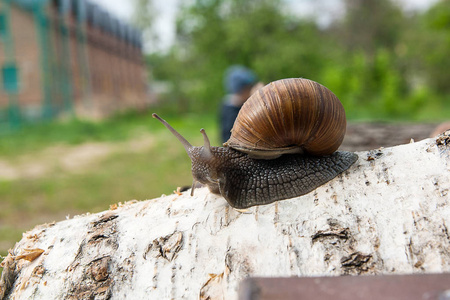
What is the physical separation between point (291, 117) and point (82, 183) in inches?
260

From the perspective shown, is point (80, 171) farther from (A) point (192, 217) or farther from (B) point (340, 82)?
(B) point (340, 82)

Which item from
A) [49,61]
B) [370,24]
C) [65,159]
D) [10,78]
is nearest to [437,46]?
[370,24]

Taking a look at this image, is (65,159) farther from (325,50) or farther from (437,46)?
(437,46)

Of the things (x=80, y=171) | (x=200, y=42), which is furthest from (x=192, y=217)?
(x=200, y=42)

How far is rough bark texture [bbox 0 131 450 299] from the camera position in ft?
4.66

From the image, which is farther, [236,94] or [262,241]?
[236,94]

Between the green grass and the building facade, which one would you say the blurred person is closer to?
the green grass

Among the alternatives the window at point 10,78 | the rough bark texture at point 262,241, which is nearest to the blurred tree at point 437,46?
the rough bark texture at point 262,241

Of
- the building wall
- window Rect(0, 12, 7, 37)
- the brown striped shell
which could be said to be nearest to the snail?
the brown striped shell

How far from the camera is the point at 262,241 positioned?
5.02 feet

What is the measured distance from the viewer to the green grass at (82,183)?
5.81m

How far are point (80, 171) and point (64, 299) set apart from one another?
760 centimetres

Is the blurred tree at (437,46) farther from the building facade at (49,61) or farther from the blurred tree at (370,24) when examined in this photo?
the building facade at (49,61)

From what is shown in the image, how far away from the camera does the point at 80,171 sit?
8.82 m
